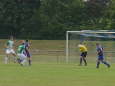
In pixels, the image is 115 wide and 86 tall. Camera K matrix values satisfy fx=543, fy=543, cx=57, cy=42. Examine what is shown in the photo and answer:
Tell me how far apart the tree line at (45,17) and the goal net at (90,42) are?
17.8 m

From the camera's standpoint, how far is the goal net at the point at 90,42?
1785 inches

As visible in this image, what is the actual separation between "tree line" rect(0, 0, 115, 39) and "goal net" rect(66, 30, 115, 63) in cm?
1782

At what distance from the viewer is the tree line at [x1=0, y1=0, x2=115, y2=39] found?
6756 centimetres

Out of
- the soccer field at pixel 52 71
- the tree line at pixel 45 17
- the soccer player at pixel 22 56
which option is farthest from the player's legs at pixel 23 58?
the tree line at pixel 45 17

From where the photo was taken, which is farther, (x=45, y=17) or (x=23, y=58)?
(x=45, y=17)

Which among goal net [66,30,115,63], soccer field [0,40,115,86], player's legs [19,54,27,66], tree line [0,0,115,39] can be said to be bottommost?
soccer field [0,40,115,86]

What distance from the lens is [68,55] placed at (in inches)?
1768

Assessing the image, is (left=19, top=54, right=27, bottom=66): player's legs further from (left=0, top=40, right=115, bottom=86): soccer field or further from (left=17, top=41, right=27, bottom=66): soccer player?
(left=0, top=40, right=115, bottom=86): soccer field

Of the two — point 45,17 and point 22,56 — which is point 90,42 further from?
point 45,17

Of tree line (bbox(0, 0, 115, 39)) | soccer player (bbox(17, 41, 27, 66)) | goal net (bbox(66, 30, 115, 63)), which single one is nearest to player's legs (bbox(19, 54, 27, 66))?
soccer player (bbox(17, 41, 27, 66))

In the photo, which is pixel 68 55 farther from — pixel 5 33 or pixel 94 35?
pixel 5 33

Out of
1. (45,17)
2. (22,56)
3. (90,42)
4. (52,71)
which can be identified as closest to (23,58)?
(22,56)

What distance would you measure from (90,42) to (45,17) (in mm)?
20379

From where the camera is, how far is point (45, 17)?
6856 cm
